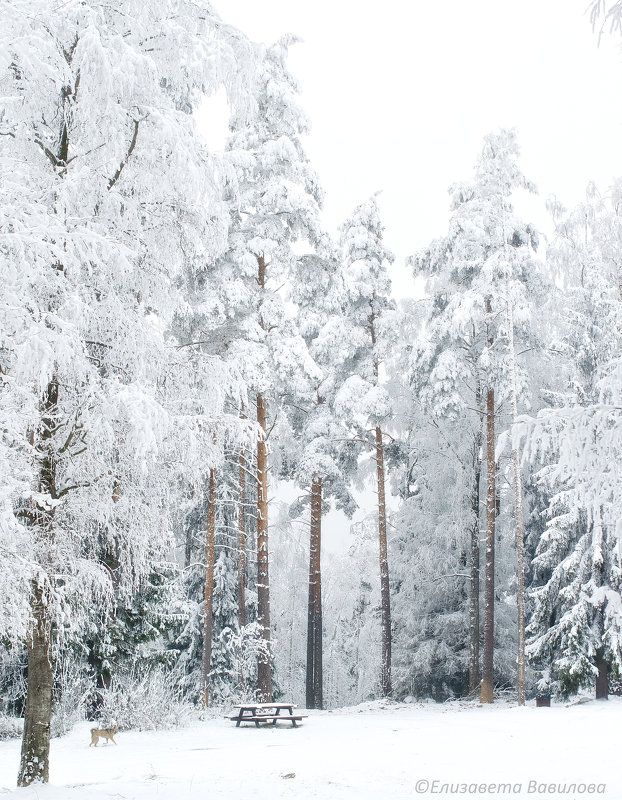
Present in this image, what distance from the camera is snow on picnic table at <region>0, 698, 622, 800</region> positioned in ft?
24.3

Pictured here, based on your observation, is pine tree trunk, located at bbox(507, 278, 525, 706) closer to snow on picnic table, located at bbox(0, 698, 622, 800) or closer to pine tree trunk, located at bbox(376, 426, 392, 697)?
snow on picnic table, located at bbox(0, 698, 622, 800)

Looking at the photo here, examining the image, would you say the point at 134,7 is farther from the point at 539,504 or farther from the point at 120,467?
the point at 539,504

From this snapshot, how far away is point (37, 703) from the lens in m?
7.11

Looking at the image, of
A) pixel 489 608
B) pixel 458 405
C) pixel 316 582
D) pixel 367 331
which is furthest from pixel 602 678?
pixel 367 331

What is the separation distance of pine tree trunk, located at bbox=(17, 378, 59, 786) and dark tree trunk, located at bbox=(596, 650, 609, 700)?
515 inches

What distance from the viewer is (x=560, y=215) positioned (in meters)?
20.5

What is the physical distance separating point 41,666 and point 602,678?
1360 cm

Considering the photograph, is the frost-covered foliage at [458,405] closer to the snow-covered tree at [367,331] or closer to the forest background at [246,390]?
the forest background at [246,390]

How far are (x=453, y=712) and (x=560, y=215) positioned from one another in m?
14.0

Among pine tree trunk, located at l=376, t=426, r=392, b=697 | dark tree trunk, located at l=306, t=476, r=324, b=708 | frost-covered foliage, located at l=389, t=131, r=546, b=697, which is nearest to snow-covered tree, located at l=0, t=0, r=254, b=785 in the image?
frost-covered foliage, located at l=389, t=131, r=546, b=697

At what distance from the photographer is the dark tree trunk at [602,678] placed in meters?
16.0

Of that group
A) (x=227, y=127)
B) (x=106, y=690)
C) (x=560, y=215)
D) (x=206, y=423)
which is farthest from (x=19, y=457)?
(x=560, y=215)

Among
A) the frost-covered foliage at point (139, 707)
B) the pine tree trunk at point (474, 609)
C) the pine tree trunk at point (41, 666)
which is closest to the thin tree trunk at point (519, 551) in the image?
the pine tree trunk at point (474, 609)

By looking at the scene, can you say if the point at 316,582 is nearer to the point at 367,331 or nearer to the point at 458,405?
the point at 458,405
